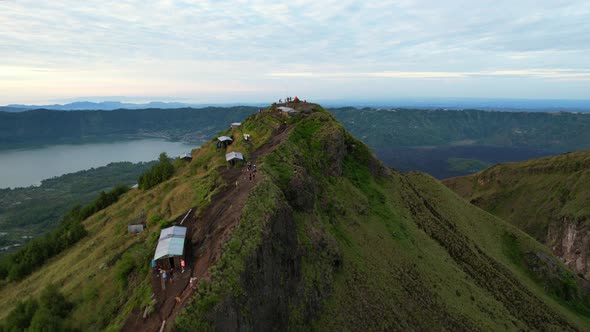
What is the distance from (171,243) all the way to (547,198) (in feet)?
304

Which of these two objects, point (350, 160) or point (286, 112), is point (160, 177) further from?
point (350, 160)

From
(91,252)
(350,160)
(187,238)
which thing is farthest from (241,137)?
(187,238)

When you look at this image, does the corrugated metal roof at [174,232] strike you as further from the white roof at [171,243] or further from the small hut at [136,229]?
the small hut at [136,229]

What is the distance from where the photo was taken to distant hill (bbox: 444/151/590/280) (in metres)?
65.6

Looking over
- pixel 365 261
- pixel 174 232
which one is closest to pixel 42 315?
pixel 174 232

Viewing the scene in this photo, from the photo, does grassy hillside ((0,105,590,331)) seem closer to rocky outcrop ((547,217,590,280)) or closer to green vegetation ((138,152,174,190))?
green vegetation ((138,152,174,190))

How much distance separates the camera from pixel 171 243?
62.2 ft

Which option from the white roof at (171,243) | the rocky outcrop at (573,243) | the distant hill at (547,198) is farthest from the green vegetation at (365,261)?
the distant hill at (547,198)

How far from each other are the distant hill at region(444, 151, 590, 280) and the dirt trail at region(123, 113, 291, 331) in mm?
72239

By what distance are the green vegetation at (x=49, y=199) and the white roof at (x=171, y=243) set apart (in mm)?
82913

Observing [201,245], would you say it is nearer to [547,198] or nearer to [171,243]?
[171,243]

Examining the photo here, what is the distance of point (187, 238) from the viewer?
21.1m

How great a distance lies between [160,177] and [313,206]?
25.5 m

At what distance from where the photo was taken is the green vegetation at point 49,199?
98.9m
